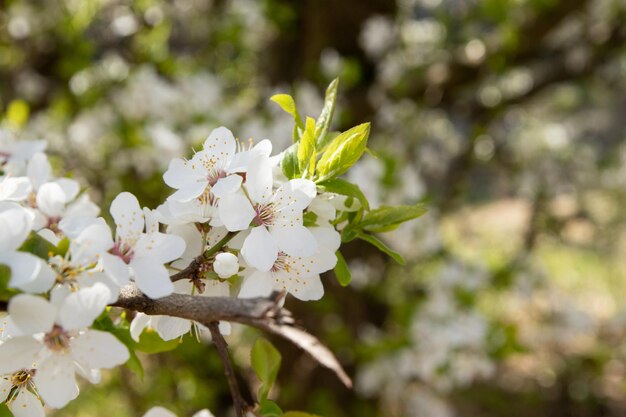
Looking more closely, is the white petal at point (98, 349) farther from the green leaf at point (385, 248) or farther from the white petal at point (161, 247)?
the green leaf at point (385, 248)

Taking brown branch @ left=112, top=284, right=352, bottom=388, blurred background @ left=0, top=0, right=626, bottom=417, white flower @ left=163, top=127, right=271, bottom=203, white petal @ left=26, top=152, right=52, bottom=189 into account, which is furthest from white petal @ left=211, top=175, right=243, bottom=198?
blurred background @ left=0, top=0, right=626, bottom=417

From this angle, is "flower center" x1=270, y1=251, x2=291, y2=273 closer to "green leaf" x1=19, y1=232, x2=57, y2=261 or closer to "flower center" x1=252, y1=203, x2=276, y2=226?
"flower center" x1=252, y1=203, x2=276, y2=226

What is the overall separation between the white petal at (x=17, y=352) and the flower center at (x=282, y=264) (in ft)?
0.78

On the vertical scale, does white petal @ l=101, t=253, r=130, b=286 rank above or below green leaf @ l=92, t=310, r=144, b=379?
above

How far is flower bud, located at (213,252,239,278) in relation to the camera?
0.62 metres

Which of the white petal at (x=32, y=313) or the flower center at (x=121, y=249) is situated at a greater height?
the white petal at (x=32, y=313)

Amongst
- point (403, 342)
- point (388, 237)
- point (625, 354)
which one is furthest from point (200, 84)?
point (625, 354)

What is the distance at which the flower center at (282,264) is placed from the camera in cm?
69

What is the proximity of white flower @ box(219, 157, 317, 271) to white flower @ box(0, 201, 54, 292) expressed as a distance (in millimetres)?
169

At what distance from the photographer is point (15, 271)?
0.51 meters

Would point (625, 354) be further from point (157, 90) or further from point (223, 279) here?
point (223, 279)

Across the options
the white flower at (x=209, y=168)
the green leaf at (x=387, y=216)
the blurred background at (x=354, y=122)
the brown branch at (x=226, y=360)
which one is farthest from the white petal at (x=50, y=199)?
the blurred background at (x=354, y=122)

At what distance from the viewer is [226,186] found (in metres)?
0.65

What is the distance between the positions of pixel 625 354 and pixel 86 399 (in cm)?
281
